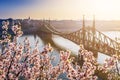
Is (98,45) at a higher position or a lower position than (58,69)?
lower

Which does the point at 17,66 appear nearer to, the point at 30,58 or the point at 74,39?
the point at 30,58

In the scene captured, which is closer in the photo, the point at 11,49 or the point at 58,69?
the point at 58,69

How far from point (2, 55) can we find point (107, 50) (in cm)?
5571

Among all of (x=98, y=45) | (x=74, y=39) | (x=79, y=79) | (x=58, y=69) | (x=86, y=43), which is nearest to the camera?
(x=79, y=79)

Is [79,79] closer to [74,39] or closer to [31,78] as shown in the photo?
[31,78]

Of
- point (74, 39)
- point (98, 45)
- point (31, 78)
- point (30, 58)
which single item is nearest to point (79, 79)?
point (31, 78)

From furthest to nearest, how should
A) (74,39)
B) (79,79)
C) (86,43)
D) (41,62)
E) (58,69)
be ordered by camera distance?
(74,39) → (86,43) → (41,62) → (58,69) → (79,79)

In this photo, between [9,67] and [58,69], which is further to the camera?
[9,67]

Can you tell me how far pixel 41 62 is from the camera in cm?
1373

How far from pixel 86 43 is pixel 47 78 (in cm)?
7855

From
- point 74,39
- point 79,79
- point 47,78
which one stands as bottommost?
point 74,39

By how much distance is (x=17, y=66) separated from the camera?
14.3 metres

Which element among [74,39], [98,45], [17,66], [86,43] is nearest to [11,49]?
[17,66]

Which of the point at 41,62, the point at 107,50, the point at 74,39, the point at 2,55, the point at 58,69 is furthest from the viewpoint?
the point at 74,39
